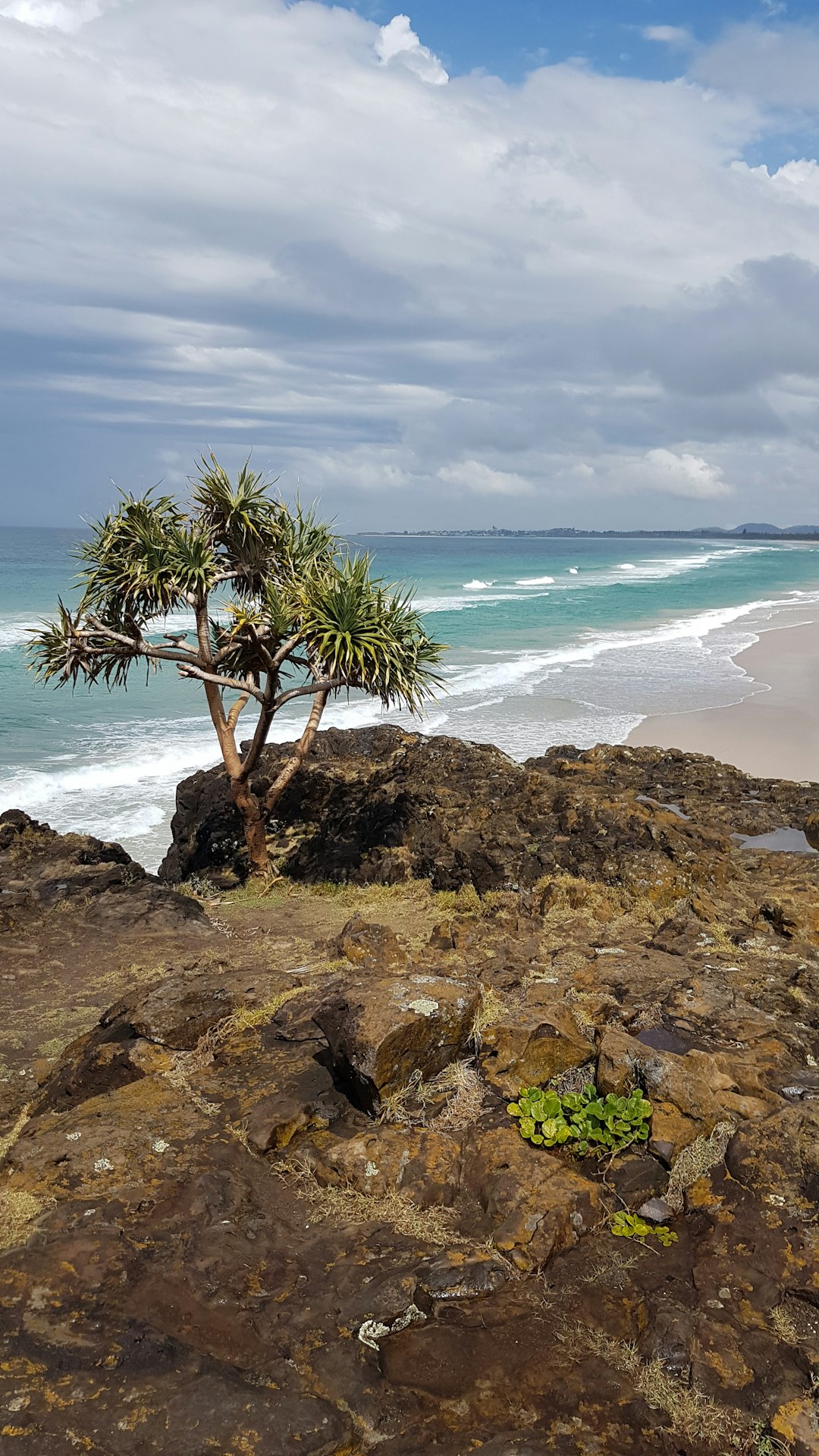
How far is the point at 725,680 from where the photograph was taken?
27.5 m

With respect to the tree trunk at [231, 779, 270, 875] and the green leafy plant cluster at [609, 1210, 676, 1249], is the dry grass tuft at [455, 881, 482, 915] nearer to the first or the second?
the tree trunk at [231, 779, 270, 875]

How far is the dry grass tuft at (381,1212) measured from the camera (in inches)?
171

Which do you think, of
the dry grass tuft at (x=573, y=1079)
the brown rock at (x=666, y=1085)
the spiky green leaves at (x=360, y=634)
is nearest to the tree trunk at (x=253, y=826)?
the spiky green leaves at (x=360, y=634)

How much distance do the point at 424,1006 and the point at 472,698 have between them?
21.3 meters

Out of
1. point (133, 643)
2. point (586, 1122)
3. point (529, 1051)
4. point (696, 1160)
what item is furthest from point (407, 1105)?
point (133, 643)

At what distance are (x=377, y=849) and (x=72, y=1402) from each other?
8.52 metres

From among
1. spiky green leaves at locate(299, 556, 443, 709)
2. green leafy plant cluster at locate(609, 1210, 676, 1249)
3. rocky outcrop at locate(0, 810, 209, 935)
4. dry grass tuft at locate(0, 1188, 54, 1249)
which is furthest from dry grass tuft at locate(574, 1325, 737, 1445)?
spiky green leaves at locate(299, 556, 443, 709)

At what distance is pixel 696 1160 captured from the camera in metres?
4.60

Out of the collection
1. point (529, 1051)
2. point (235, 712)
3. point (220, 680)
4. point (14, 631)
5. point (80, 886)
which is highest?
point (14, 631)

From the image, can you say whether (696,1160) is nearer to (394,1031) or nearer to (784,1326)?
(784,1326)

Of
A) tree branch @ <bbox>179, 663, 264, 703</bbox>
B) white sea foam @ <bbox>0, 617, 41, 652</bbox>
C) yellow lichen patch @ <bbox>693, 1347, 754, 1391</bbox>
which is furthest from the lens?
white sea foam @ <bbox>0, 617, 41, 652</bbox>

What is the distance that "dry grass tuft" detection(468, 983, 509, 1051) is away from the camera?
5.65m

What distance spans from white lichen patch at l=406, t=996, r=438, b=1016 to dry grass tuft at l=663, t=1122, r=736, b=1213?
60.4 inches

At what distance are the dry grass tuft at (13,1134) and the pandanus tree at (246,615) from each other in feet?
18.9
